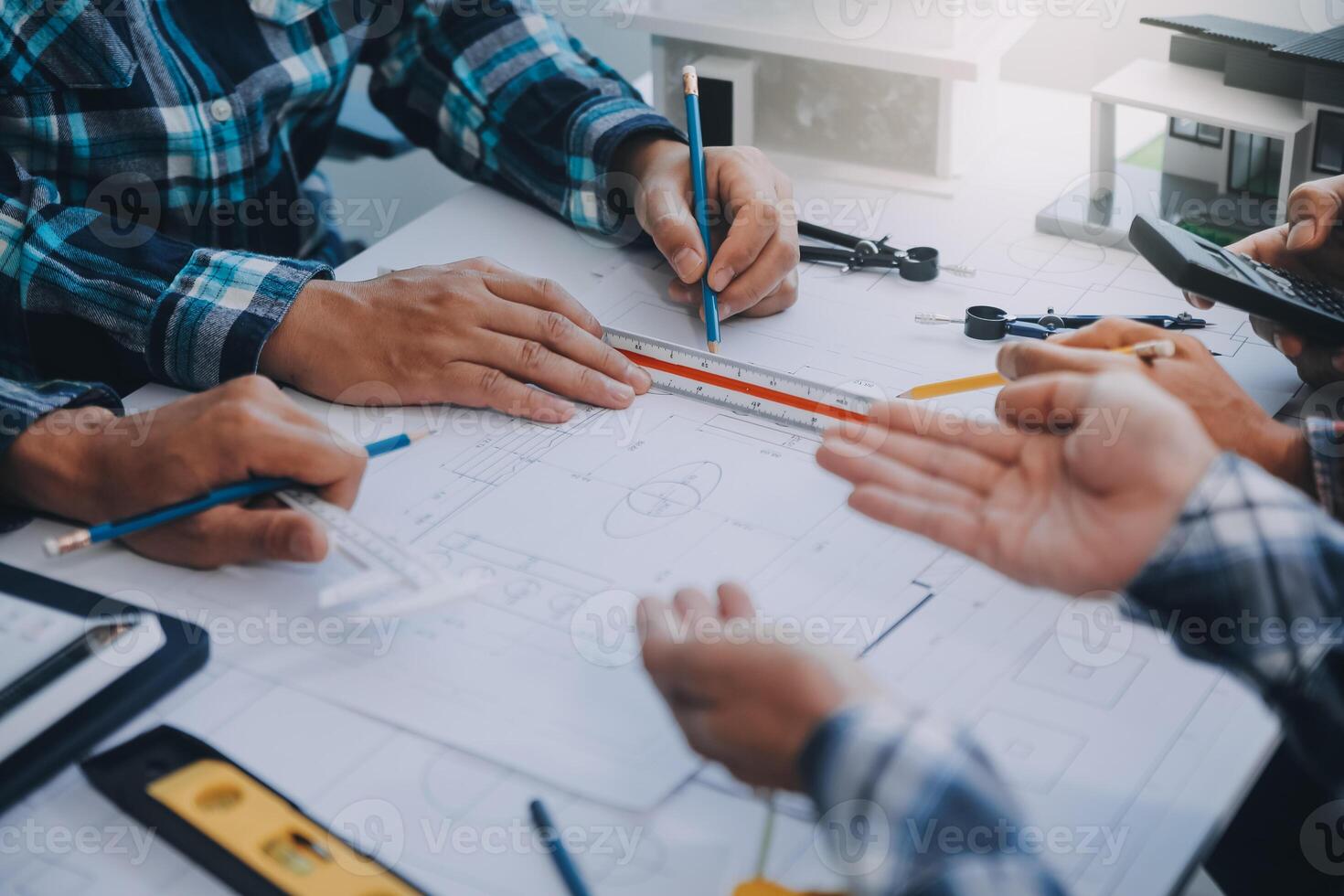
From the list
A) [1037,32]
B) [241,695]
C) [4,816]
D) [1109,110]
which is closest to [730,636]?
[241,695]

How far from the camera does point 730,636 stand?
71 centimetres

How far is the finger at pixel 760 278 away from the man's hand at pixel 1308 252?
39 cm

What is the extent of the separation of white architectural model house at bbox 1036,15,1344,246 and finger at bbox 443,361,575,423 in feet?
2.10

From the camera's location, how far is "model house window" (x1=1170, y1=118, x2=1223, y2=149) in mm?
1373

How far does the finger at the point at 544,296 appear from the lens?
3.73ft

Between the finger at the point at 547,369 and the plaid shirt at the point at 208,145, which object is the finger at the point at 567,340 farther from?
the plaid shirt at the point at 208,145

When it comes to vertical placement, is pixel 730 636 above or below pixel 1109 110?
below

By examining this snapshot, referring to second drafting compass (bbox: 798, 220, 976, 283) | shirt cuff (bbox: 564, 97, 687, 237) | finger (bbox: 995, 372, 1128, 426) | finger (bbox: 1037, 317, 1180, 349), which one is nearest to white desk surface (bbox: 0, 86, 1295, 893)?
finger (bbox: 995, 372, 1128, 426)

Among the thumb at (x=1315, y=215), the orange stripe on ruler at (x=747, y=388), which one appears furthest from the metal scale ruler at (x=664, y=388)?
the thumb at (x=1315, y=215)

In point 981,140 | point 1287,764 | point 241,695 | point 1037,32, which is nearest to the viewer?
point 241,695

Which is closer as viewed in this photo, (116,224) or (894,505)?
(894,505)

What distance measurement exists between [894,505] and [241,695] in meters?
0.47

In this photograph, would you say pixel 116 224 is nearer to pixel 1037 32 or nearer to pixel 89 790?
pixel 89 790

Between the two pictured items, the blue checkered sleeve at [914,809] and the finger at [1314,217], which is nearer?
the blue checkered sleeve at [914,809]
